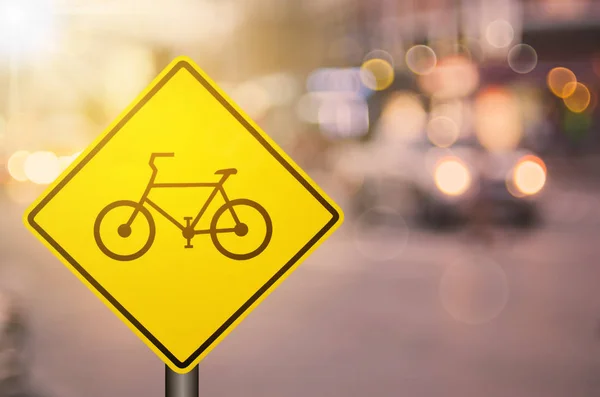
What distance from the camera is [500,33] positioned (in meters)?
67.8

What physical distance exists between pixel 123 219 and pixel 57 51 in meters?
41.3

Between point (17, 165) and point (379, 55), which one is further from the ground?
point (379, 55)

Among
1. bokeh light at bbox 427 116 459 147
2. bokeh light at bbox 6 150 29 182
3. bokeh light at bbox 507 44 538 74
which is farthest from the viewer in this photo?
bokeh light at bbox 507 44 538 74

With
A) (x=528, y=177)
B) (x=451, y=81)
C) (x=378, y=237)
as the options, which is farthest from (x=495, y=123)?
(x=451, y=81)

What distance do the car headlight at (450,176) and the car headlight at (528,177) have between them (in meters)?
0.82

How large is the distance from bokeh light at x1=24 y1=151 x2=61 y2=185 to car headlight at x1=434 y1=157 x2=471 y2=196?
12803 mm

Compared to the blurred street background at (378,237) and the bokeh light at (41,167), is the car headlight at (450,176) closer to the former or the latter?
the blurred street background at (378,237)

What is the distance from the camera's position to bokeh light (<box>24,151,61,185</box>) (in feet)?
89.9

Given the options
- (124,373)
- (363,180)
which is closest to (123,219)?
(124,373)

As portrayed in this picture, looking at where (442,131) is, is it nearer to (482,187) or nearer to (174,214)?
(482,187)

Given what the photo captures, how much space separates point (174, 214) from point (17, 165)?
26.7m

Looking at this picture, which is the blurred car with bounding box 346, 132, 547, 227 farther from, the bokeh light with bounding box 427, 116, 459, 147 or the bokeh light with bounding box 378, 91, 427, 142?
the bokeh light with bounding box 378, 91, 427, 142

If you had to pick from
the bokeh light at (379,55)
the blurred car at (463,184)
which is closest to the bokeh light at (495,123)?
the blurred car at (463,184)

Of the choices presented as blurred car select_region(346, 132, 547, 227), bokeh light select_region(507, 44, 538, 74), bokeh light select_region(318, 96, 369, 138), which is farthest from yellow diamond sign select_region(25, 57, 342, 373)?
bokeh light select_region(318, 96, 369, 138)
